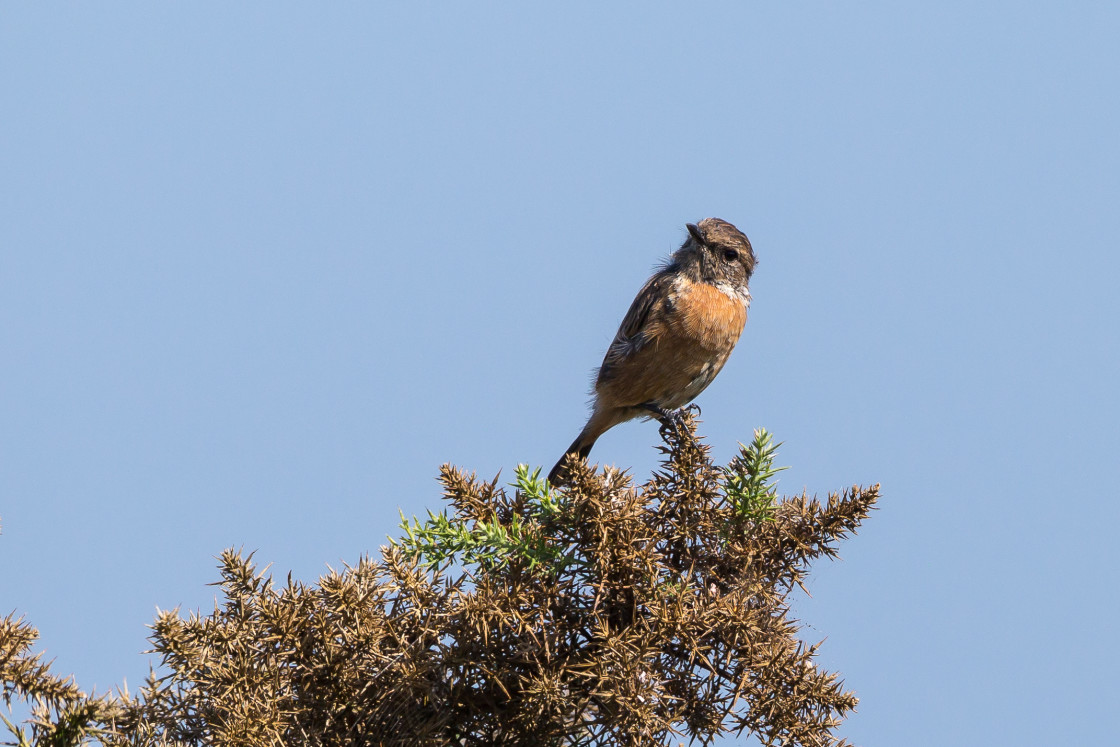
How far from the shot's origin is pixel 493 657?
237cm

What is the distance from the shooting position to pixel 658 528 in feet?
8.95

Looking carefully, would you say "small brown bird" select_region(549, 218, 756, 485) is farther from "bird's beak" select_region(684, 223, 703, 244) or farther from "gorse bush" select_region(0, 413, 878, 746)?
"gorse bush" select_region(0, 413, 878, 746)

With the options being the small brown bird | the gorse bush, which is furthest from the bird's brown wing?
the gorse bush

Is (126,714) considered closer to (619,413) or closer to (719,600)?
(719,600)

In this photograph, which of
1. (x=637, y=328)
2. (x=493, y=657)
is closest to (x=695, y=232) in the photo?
(x=637, y=328)

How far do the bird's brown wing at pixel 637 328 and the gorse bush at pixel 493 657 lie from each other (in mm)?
3621

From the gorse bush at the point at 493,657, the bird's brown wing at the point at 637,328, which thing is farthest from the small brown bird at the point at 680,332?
the gorse bush at the point at 493,657

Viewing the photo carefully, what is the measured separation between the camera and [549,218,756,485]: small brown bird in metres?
6.12

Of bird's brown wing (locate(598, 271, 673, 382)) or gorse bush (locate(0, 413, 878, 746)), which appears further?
bird's brown wing (locate(598, 271, 673, 382))

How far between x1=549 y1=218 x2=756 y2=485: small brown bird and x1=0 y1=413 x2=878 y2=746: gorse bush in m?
3.56

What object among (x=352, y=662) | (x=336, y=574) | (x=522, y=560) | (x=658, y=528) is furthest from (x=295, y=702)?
(x=658, y=528)

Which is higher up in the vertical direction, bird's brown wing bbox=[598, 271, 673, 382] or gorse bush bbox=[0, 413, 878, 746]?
bird's brown wing bbox=[598, 271, 673, 382]

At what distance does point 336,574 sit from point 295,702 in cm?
30

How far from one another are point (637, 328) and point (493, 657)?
4.12 meters
